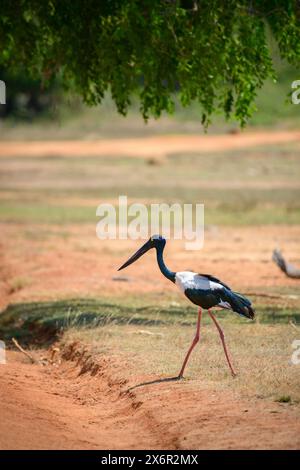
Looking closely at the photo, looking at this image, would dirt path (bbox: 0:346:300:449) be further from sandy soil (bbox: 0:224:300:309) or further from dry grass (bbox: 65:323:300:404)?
sandy soil (bbox: 0:224:300:309)

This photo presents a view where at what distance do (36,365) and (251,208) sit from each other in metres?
14.9

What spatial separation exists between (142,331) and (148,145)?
1255 inches

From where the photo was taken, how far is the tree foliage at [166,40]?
12.4 metres

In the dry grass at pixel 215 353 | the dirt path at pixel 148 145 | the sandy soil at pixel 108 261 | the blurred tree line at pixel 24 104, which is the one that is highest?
the blurred tree line at pixel 24 104

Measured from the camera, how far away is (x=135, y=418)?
848cm

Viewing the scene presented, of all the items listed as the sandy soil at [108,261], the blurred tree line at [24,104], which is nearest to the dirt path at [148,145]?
the blurred tree line at [24,104]

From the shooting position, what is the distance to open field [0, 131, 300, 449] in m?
7.93


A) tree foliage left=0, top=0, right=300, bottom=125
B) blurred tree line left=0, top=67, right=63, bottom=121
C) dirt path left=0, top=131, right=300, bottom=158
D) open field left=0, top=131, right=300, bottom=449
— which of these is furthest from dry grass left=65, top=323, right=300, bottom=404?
blurred tree line left=0, top=67, right=63, bottom=121

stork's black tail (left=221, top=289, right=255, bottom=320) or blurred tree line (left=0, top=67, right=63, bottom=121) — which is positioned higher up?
blurred tree line (left=0, top=67, right=63, bottom=121)

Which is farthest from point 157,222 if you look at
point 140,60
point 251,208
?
point 140,60

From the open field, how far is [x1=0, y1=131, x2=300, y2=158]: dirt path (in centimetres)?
1248

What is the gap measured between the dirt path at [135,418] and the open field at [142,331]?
2cm

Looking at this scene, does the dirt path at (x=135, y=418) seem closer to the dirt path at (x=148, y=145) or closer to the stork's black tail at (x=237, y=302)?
the stork's black tail at (x=237, y=302)
